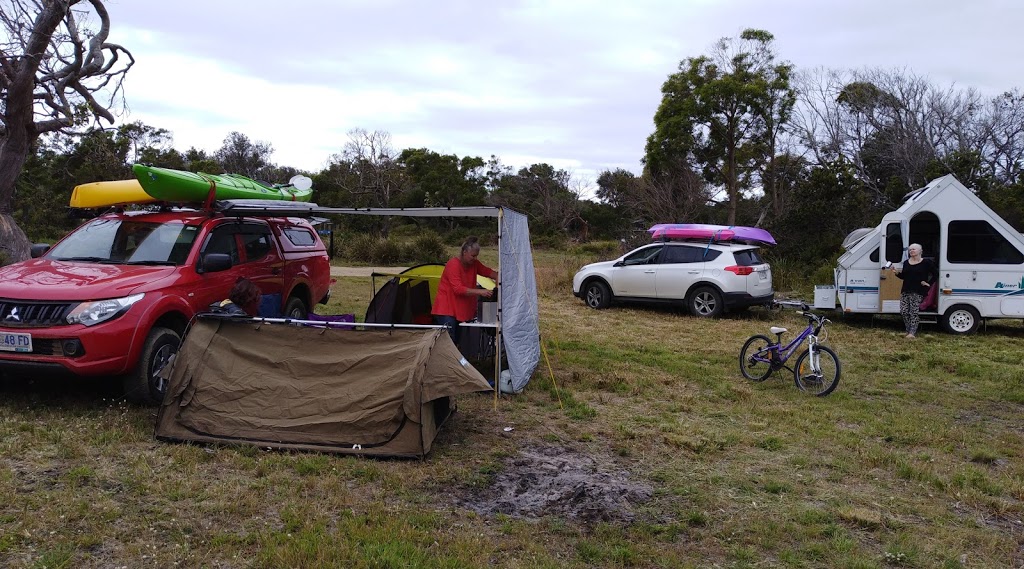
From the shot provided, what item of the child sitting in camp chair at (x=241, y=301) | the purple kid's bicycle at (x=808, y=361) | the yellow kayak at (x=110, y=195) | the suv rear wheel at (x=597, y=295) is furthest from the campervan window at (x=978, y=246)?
the yellow kayak at (x=110, y=195)

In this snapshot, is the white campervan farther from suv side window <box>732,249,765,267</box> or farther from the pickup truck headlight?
the pickup truck headlight

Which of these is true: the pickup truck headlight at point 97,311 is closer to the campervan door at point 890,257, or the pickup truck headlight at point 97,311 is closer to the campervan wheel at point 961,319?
the campervan door at point 890,257

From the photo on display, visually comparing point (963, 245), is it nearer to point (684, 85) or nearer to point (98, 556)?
point (98, 556)

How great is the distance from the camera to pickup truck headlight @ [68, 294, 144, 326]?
5473 millimetres

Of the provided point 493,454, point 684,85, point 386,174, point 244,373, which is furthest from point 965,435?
point 386,174

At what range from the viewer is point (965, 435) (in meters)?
6.07

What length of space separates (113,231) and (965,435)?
8.22 metres

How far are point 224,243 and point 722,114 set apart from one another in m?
20.3

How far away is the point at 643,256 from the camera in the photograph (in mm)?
13586

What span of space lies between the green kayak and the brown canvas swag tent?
1.89m

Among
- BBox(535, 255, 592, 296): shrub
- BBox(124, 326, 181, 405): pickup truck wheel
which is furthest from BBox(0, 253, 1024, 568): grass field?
BBox(535, 255, 592, 296): shrub

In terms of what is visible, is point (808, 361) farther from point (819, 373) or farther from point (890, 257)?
point (890, 257)

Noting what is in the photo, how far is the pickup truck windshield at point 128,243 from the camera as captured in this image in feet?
21.7

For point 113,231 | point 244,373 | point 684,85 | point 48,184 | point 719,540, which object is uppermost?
point 684,85
